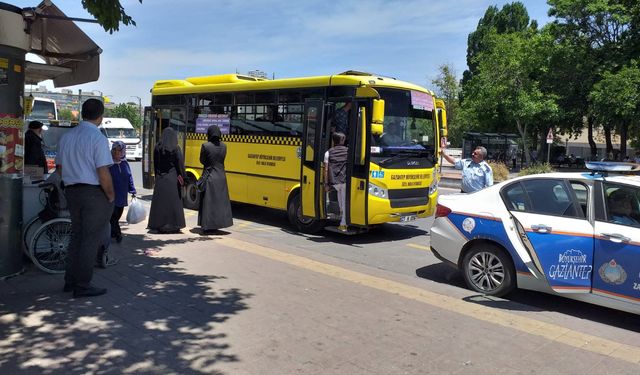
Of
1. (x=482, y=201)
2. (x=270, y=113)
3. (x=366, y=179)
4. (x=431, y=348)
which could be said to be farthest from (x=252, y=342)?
(x=270, y=113)

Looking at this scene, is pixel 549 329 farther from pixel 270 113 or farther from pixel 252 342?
pixel 270 113

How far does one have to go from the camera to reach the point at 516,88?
31.4m

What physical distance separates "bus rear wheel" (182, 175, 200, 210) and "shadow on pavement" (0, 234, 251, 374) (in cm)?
587

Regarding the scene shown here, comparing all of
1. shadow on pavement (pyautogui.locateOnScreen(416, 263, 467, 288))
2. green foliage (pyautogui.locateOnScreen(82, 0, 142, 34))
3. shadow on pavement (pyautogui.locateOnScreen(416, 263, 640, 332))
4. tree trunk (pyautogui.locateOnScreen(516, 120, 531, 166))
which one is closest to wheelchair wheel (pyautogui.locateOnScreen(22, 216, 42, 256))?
green foliage (pyautogui.locateOnScreen(82, 0, 142, 34))

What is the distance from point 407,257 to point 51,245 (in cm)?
484

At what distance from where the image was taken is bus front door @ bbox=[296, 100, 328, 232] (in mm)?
8883

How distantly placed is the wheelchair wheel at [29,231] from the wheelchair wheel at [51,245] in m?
0.07

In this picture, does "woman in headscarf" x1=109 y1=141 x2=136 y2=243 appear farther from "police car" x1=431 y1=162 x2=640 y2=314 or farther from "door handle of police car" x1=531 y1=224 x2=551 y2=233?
"door handle of police car" x1=531 y1=224 x2=551 y2=233

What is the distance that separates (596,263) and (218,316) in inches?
143

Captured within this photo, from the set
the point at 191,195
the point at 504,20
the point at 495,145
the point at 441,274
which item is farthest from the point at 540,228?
the point at 504,20

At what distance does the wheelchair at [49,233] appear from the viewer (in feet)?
18.9

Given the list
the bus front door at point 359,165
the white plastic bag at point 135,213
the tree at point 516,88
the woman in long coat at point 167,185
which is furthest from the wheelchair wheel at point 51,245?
the tree at point 516,88

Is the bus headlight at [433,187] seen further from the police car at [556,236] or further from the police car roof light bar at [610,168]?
the police car roof light bar at [610,168]

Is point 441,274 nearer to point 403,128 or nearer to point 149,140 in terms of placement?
point 403,128
